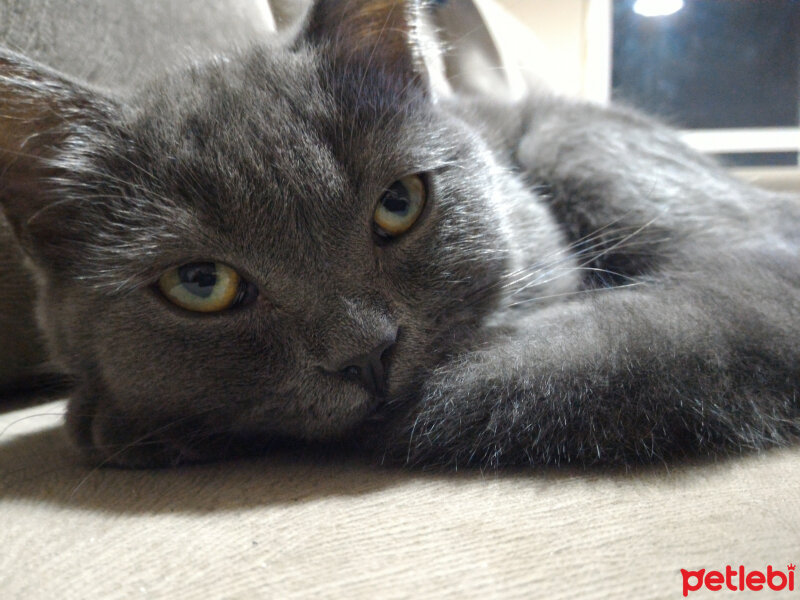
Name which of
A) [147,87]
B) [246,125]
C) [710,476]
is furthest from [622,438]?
[147,87]

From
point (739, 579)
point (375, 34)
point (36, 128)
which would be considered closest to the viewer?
point (739, 579)

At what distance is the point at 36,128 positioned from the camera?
2.87 ft

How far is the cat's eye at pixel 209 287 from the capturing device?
0.81 meters

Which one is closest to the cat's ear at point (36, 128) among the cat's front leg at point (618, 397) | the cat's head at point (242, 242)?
the cat's head at point (242, 242)

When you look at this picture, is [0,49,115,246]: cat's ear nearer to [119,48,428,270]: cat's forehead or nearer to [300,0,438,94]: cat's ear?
[119,48,428,270]: cat's forehead

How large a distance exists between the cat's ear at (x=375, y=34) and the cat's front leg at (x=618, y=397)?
499mm

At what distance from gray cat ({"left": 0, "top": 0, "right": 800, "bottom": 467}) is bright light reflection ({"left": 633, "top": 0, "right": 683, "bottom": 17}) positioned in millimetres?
2703

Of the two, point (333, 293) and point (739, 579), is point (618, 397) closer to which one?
point (739, 579)

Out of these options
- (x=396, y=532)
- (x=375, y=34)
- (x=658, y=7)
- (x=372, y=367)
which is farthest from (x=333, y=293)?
(x=658, y=7)

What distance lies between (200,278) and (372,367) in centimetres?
25

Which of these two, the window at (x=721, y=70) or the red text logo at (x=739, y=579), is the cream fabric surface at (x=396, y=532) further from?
the window at (x=721, y=70)

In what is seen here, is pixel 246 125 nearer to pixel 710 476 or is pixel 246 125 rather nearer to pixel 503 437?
pixel 503 437

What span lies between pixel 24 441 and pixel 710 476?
98 cm

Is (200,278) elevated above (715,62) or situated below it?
below
